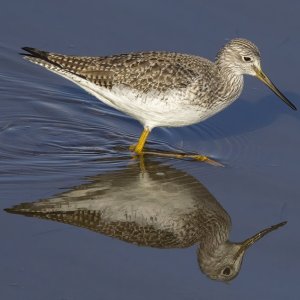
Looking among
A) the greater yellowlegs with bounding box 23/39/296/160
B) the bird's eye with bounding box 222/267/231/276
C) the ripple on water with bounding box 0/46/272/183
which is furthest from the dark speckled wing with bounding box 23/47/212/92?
the bird's eye with bounding box 222/267/231/276

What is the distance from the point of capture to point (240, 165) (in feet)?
38.2

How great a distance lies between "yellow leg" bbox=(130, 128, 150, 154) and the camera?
39.1 ft

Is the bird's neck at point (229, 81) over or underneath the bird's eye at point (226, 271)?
over

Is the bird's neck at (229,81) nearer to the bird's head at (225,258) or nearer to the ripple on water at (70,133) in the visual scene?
the ripple on water at (70,133)

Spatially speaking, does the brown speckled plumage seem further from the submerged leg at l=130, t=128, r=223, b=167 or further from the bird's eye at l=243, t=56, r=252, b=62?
the submerged leg at l=130, t=128, r=223, b=167

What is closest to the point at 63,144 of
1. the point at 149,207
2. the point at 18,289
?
the point at 149,207

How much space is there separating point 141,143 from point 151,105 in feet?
1.95

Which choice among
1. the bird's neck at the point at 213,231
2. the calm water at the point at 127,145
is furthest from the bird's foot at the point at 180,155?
the bird's neck at the point at 213,231

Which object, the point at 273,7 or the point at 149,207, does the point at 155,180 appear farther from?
the point at 273,7

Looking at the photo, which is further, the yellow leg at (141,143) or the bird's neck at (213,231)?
the yellow leg at (141,143)

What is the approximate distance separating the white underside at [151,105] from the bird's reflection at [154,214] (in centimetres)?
88

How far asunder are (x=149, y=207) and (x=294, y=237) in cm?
164

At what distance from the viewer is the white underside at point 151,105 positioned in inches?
455

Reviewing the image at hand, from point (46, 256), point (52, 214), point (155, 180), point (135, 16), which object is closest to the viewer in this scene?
point (46, 256)
